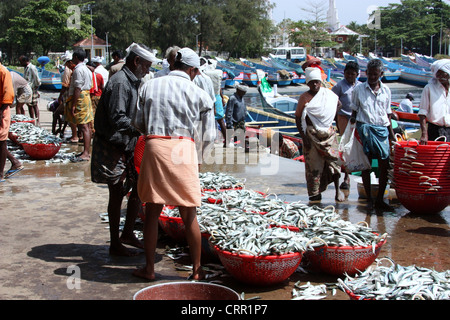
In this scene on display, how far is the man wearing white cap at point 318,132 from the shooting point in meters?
6.88

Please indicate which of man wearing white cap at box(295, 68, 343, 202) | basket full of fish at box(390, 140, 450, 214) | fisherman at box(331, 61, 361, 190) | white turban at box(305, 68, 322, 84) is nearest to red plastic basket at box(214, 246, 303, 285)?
basket full of fish at box(390, 140, 450, 214)

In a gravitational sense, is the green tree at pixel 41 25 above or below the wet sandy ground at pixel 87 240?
above

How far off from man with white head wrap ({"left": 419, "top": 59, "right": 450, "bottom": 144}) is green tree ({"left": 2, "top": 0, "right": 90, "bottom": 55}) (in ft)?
171

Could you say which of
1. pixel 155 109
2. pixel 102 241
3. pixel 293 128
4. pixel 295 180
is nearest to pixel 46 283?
pixel 102 241

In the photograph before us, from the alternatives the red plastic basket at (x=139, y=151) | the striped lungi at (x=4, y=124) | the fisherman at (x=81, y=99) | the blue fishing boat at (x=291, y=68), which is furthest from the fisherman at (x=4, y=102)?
the blue fishing boat at (x=291, y=68)

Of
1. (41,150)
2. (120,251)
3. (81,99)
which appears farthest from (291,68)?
(120,251)

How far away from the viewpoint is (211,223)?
463 centimetres

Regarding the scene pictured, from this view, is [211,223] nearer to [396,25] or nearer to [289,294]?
[289,294]

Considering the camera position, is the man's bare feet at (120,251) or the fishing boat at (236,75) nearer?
the man's bare feet at (120,251)

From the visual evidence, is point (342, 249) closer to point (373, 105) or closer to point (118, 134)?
A: point (118, 134)

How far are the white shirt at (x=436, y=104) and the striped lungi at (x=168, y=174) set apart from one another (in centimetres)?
399

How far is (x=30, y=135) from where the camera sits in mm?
10367

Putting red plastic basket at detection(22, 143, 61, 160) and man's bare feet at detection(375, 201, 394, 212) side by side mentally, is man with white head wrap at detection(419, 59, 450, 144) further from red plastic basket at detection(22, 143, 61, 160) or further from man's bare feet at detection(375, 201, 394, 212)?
red plastic basket at detection(22, 143, 61, 160)

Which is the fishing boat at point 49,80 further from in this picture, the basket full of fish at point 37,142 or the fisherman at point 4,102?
the fisherman at point 4,102
